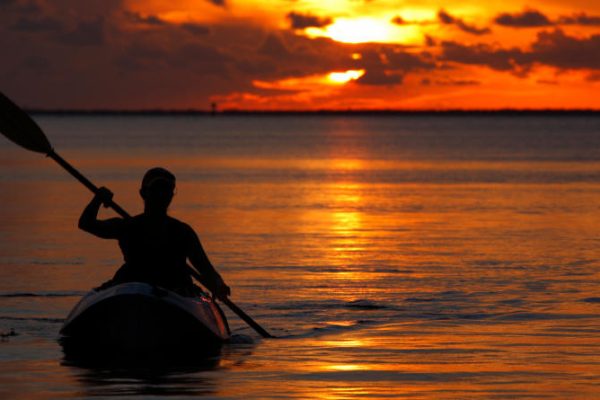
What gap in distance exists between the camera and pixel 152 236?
1402 cm

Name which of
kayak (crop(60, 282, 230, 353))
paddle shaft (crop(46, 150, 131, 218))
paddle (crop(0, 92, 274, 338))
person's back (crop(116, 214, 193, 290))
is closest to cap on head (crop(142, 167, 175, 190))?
person's back (crop(116, 214, 193, 290))

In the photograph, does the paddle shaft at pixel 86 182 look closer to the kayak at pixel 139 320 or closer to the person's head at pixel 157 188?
the person's head at pixel 157 188

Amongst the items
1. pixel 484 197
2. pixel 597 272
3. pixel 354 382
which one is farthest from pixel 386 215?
pixel 354 382

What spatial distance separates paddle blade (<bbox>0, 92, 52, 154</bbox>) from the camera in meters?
16.1

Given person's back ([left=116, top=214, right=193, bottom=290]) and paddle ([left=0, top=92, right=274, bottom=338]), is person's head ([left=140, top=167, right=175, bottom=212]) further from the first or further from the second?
paddle ([left=0, top=92, right=274, bottom=338])

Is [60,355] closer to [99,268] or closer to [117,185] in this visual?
[99,268]

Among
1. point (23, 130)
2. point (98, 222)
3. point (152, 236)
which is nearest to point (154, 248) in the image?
point (152, 236)

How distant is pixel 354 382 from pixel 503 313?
227 inches

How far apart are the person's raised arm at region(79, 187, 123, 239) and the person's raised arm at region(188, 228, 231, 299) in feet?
2.52

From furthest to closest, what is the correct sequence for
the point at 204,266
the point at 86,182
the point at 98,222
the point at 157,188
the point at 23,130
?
the point at 23,130, the point at 86,182, the point at 204,266, the point at 98,222, the point at 157,188

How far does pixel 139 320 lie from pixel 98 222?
1044 millimetres

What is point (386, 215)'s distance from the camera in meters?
36.6

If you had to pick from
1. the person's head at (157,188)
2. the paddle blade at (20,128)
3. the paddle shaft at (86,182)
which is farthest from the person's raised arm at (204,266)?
the paddle blade at (20,128)

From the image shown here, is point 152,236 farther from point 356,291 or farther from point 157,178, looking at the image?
point 356,291
